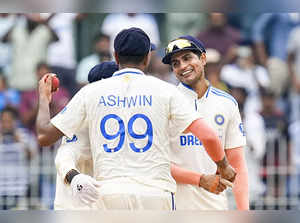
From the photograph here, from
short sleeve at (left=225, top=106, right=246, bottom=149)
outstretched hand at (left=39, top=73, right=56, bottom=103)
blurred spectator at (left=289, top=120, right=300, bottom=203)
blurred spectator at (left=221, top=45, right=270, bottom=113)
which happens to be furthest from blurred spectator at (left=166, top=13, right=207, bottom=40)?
outstretched hand at (left=39, top=73, right=56, bottom=103)

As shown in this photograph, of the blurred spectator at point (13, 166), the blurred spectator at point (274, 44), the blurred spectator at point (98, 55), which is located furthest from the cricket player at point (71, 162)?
the blurred spectator at point (274, 44)

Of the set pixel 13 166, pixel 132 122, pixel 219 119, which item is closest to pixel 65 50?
pixel 13 166

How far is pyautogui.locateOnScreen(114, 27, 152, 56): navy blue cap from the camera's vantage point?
454 centimetres

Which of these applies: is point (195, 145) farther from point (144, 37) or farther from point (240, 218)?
point (240, 218)

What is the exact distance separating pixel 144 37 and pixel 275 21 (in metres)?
7.02

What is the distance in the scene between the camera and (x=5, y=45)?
1134 cm

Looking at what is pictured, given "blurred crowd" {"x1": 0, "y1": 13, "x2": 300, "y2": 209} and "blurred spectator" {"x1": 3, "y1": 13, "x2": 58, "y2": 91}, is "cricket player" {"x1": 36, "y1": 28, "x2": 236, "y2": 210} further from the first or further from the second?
"blurred spectator" {"x1": 3, "y1": 13, "x2": 58, "y2": 91}

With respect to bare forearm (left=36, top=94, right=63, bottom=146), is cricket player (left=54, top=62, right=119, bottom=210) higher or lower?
lower

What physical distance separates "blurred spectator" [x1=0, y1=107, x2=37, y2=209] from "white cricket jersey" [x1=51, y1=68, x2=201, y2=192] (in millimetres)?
6130

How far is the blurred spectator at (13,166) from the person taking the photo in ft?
34.2

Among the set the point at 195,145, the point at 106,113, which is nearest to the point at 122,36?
the point at 106,113

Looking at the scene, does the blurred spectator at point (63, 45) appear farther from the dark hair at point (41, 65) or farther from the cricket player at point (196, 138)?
the cricket player at point (196, 138)

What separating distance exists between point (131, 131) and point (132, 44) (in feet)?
1.63

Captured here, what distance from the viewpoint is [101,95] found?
4.44m
